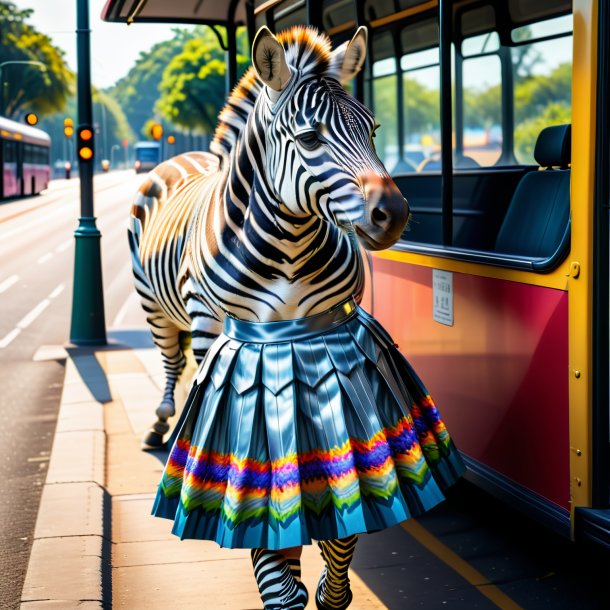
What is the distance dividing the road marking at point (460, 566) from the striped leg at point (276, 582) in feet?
4.28

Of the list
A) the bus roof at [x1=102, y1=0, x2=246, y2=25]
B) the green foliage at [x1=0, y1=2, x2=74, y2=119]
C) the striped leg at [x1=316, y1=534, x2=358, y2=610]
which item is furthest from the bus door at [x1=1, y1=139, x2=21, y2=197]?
the green foliage at [x1=0, y1=2, x2=74, y2=119]

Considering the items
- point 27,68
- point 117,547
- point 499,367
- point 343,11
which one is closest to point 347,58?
point 499,367

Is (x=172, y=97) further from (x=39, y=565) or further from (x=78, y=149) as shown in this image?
(x=39, y=565)

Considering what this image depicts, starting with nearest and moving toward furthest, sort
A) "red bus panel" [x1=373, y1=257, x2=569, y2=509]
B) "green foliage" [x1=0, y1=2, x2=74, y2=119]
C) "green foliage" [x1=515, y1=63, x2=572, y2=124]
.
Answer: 1. "red bus panel" [x1=373, y1=257, x2=569, y2=509]
2. "green foliage" [x1=515, y1=63, x2=572, y2=124]
3. "green foliage" [x1=0, y1=2, x2=74, y2=119]

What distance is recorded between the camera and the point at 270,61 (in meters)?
3.43

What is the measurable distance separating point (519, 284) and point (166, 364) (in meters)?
3.98

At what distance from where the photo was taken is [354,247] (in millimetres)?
3832

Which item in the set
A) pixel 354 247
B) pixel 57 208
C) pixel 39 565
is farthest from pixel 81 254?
pixel 57 208

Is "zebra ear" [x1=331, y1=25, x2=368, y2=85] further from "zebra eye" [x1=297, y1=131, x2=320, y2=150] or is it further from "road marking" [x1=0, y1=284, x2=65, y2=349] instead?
"road marking" [x1=0, y1=284, x2=65, y2=349]

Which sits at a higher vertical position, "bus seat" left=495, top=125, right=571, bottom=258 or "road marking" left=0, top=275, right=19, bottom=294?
"bus seat" left=495, top=125, right=571, bottom=258

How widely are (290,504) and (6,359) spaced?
382 inches

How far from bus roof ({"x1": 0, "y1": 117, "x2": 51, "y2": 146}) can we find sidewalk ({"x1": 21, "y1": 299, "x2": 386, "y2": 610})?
112ft

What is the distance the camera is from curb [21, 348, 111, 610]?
469 cm

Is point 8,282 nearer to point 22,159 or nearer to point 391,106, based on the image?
point 391,106
